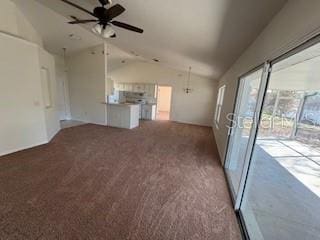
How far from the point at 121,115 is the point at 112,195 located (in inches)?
168

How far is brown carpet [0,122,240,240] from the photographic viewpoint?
1.75 meters

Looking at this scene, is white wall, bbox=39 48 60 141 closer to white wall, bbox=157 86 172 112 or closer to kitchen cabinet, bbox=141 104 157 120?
kitchen cabinet, bbox=141 104 157 120

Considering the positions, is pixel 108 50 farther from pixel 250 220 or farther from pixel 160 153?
pixel 250 220

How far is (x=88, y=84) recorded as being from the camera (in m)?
6.46

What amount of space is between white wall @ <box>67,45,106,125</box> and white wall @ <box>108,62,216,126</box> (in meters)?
2.78

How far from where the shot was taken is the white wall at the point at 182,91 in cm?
780

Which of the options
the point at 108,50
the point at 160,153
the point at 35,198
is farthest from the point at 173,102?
the point at 35,198

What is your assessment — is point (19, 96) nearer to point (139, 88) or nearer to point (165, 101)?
point (139, 88)

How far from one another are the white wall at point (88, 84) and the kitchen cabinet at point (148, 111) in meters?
2.57

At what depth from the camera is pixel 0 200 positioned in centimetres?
209

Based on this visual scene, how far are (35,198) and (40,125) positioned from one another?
2478mm

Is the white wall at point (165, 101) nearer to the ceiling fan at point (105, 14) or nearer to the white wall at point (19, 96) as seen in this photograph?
the white wall at point (19, 96)

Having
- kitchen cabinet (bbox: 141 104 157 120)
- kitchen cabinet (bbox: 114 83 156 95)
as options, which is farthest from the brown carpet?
kitchen cabinet (bbox: 114 83 156 95)

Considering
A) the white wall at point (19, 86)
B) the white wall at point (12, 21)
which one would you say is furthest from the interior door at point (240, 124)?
the white wall at point (12, 21)
